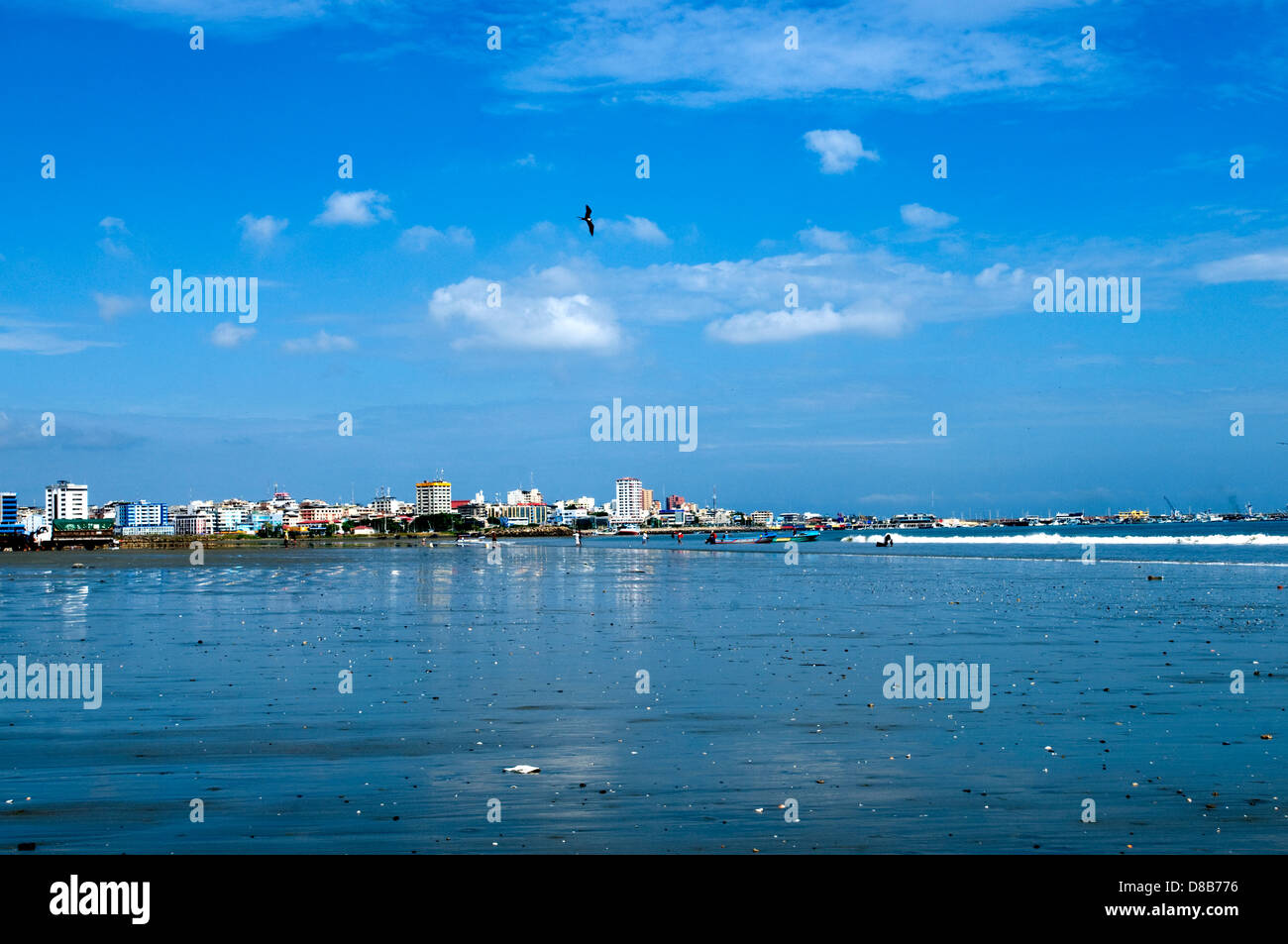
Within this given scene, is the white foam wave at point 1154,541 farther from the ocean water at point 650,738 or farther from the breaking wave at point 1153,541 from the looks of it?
the ocean water at point 650,738

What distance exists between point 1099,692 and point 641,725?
27.2 ft

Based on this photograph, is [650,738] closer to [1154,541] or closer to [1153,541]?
[1153,541]

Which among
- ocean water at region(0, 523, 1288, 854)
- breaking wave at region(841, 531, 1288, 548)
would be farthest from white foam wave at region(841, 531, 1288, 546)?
ocean water at region(0, 523, 1288, 854)

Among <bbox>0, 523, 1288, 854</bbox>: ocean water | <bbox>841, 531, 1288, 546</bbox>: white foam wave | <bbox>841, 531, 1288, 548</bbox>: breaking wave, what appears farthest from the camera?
<bbox>841, 531, 1288, 548</bbox>: breaking wave

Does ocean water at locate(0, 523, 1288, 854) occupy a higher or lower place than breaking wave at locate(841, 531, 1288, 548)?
higher

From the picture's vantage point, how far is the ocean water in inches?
403

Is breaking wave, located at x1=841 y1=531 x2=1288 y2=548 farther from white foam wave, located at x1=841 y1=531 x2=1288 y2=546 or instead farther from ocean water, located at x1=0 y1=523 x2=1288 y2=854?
ocean water, located at x1=0 y1=523 x2=1288 y2=854

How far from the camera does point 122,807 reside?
11.1m

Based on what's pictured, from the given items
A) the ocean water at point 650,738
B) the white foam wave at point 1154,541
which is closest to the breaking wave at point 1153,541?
the white foam wave at point 1154,541

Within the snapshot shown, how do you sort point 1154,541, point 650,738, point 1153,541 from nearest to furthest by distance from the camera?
1. point 650,738
2. point 1153,541
3. point 1154,541

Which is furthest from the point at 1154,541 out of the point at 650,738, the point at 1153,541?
the point at 650,738

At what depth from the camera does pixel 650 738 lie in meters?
14.6

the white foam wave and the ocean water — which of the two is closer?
the ocean water

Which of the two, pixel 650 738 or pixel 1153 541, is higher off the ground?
pixel 650 738
